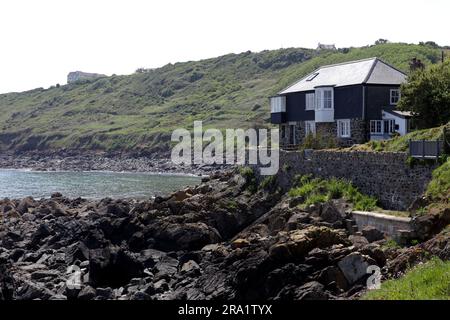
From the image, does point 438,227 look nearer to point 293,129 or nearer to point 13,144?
point 293,129

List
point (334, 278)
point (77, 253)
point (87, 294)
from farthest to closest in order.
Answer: point (77, 253) → point (87, 294) → point (334, 278)

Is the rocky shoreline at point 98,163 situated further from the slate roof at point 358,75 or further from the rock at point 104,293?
the rock at point 104,293

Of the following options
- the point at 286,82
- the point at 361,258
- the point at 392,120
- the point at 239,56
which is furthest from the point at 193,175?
the point at 239,56

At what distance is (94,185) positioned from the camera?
78312 millimetres

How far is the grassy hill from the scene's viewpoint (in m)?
125

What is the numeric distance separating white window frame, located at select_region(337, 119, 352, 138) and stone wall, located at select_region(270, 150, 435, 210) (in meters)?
6.79

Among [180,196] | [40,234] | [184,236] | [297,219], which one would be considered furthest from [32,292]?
[180,196]

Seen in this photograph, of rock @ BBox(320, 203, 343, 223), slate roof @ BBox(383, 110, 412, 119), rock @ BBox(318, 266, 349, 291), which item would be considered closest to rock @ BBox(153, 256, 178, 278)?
rock @ BBox(320, 203, 343, 223)

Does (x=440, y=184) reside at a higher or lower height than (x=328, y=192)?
higher

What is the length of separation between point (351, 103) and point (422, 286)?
28104 mm

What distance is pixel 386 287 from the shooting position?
18.2 metres

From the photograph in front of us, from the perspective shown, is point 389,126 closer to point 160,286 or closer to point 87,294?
point 160,286

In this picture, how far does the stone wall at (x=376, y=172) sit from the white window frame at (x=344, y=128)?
6785mm

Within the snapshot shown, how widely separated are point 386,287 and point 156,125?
119850mm
